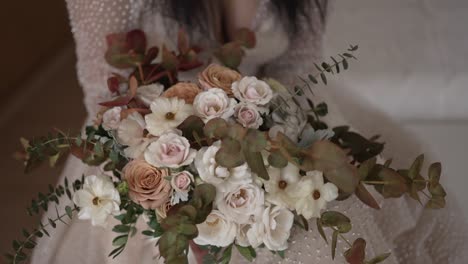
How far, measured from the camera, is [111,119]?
70cm

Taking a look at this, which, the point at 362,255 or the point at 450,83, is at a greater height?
the point at 362,255

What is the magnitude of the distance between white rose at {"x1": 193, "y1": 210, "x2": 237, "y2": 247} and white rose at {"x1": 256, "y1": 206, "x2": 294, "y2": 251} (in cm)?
3

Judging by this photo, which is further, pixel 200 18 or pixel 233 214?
pixel 200 18

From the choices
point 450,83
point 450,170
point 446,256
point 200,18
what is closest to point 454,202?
point 446,256

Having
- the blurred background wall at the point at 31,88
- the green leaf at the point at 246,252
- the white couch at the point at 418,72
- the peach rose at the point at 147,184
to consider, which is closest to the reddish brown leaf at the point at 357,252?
the green leaf at the point at 246,252

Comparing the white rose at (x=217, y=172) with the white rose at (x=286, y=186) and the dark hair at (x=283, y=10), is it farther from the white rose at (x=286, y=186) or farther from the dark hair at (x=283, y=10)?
the dark hair at (x=283, y=10)

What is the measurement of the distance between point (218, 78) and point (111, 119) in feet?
0.46

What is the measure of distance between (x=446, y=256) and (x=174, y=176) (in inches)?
21.6

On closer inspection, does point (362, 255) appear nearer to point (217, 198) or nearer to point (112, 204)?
point (217, 198)

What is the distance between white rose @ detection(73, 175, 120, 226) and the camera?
0.66 m

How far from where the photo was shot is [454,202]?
40.6 inches

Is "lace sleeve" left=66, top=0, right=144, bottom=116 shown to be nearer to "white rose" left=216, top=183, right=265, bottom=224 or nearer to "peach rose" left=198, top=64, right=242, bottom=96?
"peach rose" left=198, top=64, right=242, bottom=96

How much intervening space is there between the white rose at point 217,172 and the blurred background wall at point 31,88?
1.16 metres

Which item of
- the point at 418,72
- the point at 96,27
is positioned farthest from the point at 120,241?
the point at 418,72
